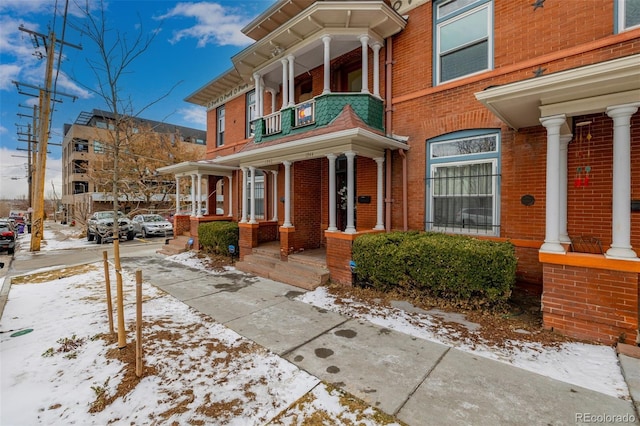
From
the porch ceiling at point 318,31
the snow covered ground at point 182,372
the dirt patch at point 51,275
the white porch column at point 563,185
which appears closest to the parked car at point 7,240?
the dirt patch at point 51,275

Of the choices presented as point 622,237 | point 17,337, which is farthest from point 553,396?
point 17,337

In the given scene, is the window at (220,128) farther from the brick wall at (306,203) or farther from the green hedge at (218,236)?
the brick wall at (306,203)

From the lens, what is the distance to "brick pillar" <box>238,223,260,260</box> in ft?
29.7

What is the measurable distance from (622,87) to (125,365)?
713 centimetres

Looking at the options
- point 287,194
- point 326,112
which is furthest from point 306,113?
point 287,194

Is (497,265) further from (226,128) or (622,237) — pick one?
(226,128)

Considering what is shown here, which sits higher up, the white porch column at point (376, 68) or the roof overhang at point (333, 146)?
the white porch column at point (376, 68)

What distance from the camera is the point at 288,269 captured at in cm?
734

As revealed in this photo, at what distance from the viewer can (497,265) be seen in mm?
4469

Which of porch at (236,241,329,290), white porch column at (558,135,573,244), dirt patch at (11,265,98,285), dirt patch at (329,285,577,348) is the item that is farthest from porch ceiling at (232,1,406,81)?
dirt patch at (11,265,98,285)

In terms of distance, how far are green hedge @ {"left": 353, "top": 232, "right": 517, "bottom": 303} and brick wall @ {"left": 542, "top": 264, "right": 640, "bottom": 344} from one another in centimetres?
55

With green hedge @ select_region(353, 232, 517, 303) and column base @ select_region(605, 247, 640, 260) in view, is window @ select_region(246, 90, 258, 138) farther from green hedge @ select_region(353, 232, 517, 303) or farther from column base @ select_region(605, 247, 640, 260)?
column base @ select_region(605, 247, 640, 260)

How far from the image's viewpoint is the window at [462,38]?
5985mm

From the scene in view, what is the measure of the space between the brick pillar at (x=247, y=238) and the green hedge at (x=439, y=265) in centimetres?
411
